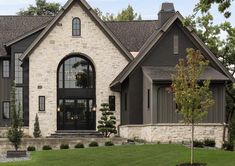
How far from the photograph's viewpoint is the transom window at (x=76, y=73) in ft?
148

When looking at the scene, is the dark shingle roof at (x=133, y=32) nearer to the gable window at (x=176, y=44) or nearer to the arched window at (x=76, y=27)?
the arched window at (x=76, y=27)

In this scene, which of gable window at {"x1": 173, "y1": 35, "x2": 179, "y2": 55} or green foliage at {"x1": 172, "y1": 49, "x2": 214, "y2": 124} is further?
gable window at {"x1": 173, "y1": 35, "x2": 179, "y2": 55}

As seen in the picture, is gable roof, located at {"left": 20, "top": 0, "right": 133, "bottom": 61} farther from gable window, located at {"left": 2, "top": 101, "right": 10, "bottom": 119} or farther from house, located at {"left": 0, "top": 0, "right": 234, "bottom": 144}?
gable window, located at {"left": 2, "top": 101, "right": 10, "bottom": 119}

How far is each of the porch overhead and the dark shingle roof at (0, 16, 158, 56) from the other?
933 centimetres

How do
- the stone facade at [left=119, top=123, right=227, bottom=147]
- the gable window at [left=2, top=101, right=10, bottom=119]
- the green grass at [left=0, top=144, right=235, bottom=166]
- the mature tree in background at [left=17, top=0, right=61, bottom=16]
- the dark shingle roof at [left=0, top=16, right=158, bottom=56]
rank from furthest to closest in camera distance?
the mature tree in background at [left=17, top=0, right=61, bottom=16], the dark shingle roof at [left=0, top=16, right=158, bottom=56], the gable window at [left=2, top=101, right=10, bottom=119], the stone facade at [left=119, top=123, right=227, bottom=147], the green grass at [left=0, top=144, right=235, bottom=166]

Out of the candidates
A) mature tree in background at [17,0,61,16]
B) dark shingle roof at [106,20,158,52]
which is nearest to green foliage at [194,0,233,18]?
dark shingle roof at [106,20,158,52]

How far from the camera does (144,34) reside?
50281mm

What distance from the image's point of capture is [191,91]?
25219 millimetres

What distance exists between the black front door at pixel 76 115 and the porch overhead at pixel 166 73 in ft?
25.0

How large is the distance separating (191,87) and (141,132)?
13951mm

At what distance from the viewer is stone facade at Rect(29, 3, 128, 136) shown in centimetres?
4416

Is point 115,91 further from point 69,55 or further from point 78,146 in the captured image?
point 78,146

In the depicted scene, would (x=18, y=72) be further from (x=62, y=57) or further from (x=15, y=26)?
(x=15, y=26)

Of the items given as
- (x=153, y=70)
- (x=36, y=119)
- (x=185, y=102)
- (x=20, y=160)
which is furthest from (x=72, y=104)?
(x=185, y=102)
